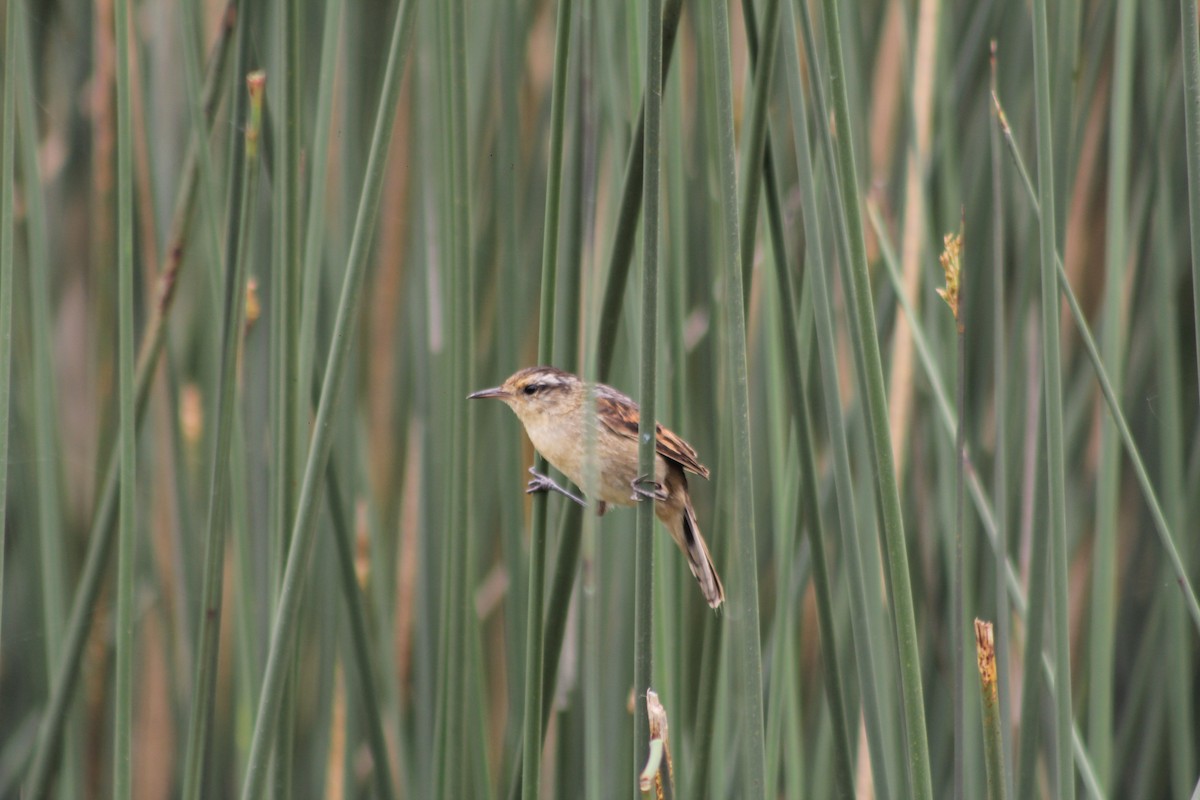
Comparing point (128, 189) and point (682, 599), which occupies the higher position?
point (128, 189)

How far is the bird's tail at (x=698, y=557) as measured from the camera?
1.43 m

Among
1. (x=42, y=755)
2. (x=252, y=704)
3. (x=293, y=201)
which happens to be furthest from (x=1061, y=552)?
(x=42, y=755)

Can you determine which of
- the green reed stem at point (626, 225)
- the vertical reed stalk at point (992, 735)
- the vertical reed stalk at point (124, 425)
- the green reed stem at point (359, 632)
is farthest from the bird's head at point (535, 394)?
the vertical reed stalk at point (992, 735)

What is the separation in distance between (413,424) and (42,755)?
2.68ft

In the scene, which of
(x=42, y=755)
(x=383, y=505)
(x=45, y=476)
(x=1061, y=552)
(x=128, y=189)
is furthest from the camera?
(x=383, y=505)

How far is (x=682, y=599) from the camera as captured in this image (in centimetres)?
140

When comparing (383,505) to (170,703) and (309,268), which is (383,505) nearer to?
(170,703)

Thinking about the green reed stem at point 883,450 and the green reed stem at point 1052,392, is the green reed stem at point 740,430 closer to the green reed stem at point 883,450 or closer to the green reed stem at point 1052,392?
the green reed stem at point 883,450

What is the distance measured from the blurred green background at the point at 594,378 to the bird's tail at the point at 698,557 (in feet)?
0.19

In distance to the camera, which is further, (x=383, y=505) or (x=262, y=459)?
(x=383, y=505)

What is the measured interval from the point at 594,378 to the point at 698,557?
22.4 inches

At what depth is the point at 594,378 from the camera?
1.02m

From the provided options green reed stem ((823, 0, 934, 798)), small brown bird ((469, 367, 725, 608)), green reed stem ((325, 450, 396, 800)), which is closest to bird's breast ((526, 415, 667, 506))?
small brown bird ((469, 367, 725, 608))

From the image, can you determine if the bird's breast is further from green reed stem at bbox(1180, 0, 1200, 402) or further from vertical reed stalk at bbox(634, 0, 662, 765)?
green reed stem at bbox(1180, 0, 1200, 402)
